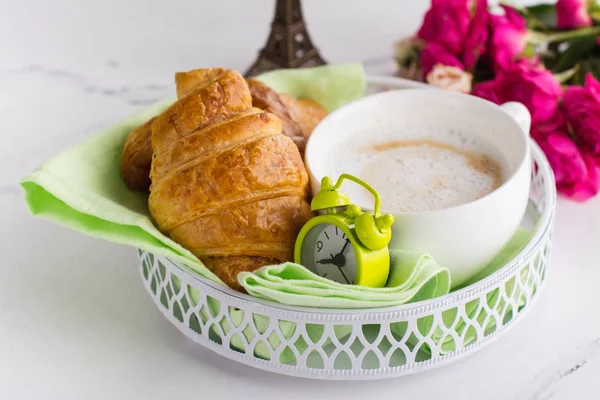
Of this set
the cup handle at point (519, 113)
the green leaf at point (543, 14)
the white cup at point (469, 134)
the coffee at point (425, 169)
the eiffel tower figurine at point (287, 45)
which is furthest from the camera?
the eiffel tower figurine at point (287, 45)

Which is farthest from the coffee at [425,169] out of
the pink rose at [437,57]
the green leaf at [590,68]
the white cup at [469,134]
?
the green leaf at [590,68]

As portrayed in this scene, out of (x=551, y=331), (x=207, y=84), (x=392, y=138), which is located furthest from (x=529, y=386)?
(x=207, y=84)

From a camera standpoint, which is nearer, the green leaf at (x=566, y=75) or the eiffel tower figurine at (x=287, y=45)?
the green leaf at (x=566, y=75)

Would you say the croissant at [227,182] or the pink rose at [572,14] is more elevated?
the croissant at [227,182]

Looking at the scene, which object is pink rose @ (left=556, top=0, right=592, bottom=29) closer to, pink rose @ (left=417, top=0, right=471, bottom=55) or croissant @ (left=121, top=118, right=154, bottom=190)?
pink rose @ (left=417, top=0, right=471, bottom=55)

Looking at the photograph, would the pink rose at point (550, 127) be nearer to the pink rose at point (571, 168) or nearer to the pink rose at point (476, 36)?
the pink rose at point (571, 168)

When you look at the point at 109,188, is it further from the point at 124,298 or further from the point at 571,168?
the point at 571,168
